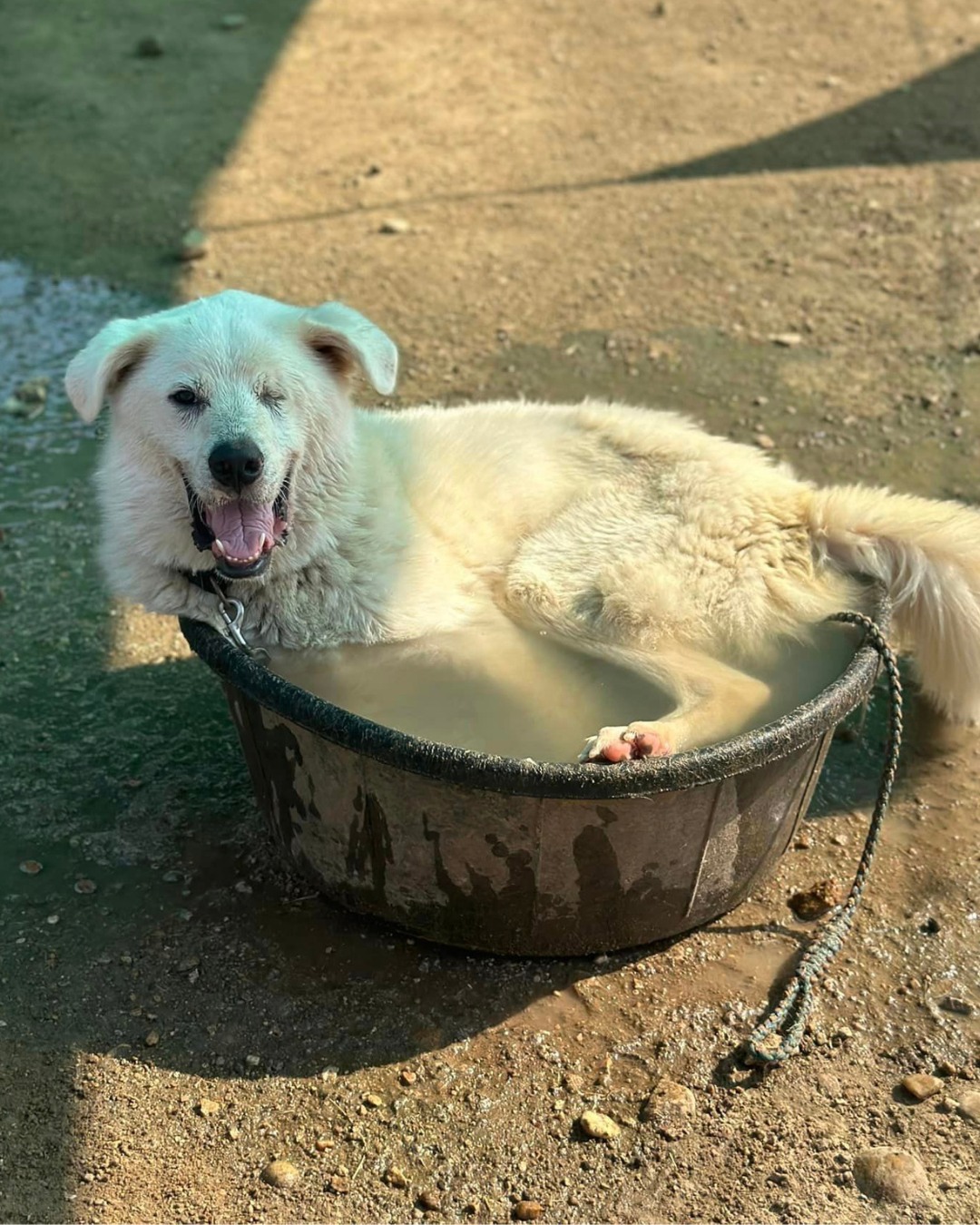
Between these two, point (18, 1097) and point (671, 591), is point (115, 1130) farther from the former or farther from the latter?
point (671, 591)

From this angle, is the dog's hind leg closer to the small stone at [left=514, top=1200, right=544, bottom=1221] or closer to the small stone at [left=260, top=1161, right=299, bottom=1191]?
the small stone at [left=514, top=1200, right=544, bottom=1221]

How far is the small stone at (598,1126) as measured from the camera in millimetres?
2695

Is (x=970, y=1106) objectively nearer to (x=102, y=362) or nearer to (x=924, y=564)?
(x=924, y=564)

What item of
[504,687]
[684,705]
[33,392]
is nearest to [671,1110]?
[684,705]

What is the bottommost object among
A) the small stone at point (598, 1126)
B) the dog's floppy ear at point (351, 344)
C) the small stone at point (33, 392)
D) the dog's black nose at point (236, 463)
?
the small stone at point (33, 392)

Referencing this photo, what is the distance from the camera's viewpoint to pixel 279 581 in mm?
3215

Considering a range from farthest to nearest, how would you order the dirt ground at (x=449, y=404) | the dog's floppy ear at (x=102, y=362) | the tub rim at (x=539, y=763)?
the dog's floppy ear at (x=102, y=362) < the dirt ground at (x=449, y=404) < the tub rim at (x=539, y=763)

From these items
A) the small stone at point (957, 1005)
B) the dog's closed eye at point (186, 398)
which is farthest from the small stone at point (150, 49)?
the small stone at point (957, 1005)

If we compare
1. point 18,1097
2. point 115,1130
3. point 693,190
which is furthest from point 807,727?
point 693,190

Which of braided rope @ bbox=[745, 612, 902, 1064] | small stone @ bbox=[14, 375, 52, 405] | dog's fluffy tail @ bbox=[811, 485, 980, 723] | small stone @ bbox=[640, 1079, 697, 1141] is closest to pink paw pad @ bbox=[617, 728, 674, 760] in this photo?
braided rope @ bbox=[745, 612, 902, 1064]

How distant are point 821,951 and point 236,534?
1.81 metres

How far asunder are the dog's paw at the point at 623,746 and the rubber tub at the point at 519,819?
119mm

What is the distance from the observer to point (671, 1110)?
2.75 m

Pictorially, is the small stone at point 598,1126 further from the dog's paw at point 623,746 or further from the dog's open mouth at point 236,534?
the dog's open mouth at point 236,534
